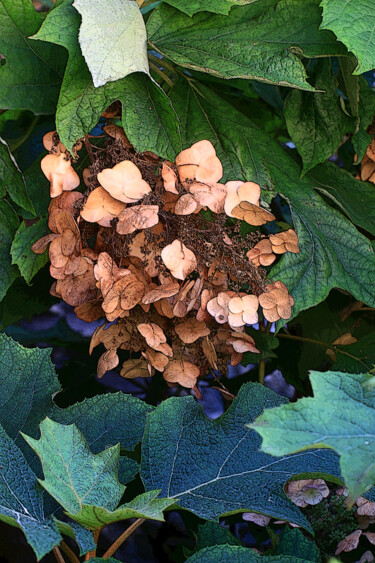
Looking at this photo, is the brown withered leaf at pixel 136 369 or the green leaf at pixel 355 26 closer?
the green leaf at pixel 355 26

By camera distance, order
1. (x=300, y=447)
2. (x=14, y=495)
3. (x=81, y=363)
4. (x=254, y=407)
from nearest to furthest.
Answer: (x=300, y=447)
(x=14, y=495)
(x=254, y=407)
(x=81, y=363)

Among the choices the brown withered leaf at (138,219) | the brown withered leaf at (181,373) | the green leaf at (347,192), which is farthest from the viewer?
the green leaf at (347,192)

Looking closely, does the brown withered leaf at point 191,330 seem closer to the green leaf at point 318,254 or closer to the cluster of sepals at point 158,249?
the cluster of sepals at point 158,249

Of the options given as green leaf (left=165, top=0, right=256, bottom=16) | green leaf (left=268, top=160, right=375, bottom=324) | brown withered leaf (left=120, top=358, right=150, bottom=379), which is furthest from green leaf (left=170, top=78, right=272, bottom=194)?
brown withered leaf (left=120, top=358, right=150, bottom=379)

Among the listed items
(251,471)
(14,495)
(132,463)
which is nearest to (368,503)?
(251,471)

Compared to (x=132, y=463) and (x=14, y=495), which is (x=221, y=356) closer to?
(x=132, y=463)

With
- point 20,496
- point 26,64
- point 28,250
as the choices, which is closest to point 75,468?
point 20,496

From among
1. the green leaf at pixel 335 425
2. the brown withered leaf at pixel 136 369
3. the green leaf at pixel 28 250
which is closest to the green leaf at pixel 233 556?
the green leaf at pixel 335 425
